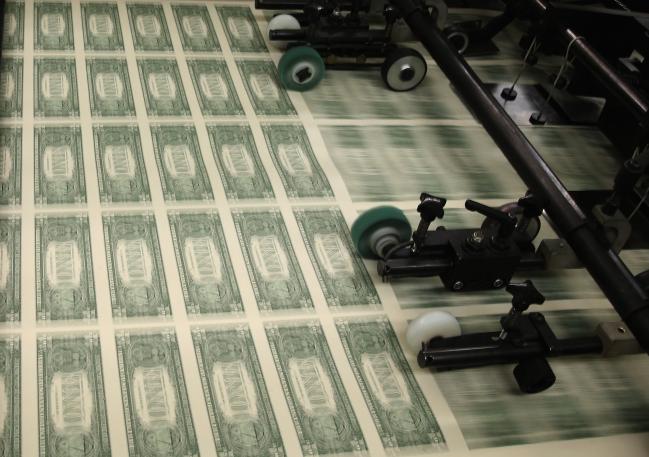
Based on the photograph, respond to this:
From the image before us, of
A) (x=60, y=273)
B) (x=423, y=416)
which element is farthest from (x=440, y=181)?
(x=60, y=273)

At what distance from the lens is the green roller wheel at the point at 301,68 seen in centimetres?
354

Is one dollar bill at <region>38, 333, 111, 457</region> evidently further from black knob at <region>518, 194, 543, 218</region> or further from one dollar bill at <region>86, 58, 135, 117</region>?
black knob at <region>518, 194, 543, 218</region>

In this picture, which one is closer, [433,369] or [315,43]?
[433,369]

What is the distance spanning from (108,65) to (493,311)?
205 cm

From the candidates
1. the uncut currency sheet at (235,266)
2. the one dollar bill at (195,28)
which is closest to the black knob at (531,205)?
the uncut currency sheet at (235,266)

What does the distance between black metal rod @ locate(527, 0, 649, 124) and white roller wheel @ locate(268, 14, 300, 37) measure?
43.8 inches

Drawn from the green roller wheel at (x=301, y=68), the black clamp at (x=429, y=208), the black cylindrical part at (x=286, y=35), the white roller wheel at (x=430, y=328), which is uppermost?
the black cylindrical part at (x=286, y=35)

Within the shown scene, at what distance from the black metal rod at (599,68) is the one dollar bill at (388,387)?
44.5 inches

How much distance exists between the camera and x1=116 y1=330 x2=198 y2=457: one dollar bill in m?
2.15

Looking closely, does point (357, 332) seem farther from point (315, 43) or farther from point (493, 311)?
point (315, 43)

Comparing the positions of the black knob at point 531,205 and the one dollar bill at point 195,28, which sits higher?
the one dollar bill at point 195,28

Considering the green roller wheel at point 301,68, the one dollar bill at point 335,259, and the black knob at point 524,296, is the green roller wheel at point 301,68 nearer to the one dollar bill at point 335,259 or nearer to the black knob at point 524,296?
the one dollar bill at point 335,259

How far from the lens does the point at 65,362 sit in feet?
7.59

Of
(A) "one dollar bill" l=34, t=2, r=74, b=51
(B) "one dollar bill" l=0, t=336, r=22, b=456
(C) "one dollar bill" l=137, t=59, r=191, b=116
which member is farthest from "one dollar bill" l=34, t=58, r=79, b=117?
(B) "one dollar bill" l=0, t=336, r=22, b=456
